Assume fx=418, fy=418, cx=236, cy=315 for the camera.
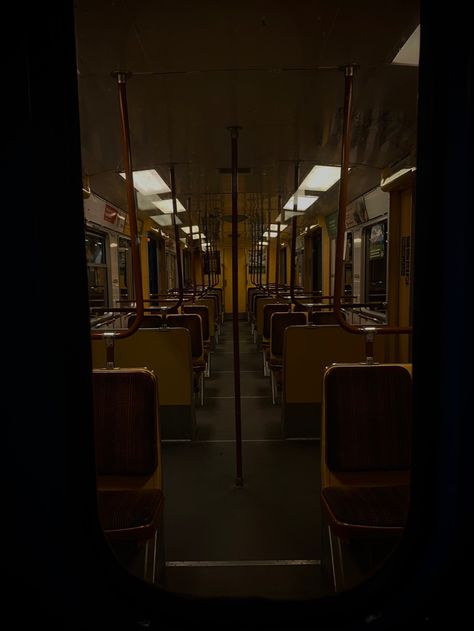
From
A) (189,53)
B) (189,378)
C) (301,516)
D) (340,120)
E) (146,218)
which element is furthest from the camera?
(146,218)

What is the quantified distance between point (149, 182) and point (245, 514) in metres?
3.75

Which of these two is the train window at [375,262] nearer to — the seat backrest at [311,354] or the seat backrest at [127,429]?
the seat backrest at [311,354]

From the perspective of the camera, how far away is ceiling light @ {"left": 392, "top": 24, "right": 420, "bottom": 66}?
73.9 inches

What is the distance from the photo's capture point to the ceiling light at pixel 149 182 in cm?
446

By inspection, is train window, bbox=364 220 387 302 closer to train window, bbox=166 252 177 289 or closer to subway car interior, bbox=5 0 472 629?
subway car interior, bbox=5 0 472 629

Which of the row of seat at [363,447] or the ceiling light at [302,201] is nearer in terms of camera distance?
the row of seat at [363,447]

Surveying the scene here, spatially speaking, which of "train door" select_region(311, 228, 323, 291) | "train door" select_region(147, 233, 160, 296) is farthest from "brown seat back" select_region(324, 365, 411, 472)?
"train door" select_region(147, 233, 160, 296)

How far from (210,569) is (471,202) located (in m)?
1.92

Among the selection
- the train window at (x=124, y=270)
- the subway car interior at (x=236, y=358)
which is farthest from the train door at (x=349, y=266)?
the train window at (x=124, y=270)

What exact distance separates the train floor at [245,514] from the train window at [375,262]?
233 centimetres

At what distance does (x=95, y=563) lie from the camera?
33.0 inches

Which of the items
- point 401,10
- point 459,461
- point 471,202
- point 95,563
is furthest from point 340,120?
point 95,563

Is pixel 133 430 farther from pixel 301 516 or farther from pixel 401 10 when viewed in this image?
pixel 401 10

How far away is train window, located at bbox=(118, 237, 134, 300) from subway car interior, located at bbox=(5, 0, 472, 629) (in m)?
1.70
